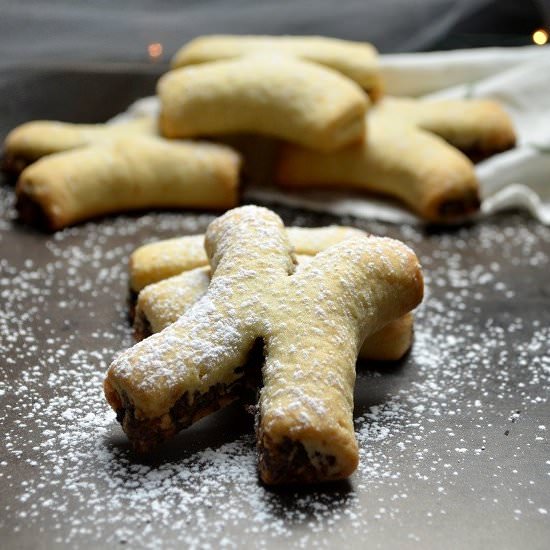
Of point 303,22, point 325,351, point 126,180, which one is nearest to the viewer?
point 325,351

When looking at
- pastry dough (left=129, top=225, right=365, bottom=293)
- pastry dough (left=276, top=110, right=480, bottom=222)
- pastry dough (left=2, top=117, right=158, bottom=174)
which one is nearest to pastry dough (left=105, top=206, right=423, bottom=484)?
pastry dough (left=129, top=225, right=365, bottom=293)

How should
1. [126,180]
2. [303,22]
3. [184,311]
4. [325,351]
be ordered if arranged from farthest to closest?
[303,22], [126,180], [184,311], [325,351]

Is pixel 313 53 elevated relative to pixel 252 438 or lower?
elevated

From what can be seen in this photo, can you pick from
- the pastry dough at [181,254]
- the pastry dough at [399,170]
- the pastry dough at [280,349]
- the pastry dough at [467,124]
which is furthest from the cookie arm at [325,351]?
the pastry dough at [467,124]

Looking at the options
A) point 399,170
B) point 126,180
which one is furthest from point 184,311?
point 399,170

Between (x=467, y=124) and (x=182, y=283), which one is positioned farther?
(x=467, y=124)

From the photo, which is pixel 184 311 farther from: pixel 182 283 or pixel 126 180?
pixel 126 180
